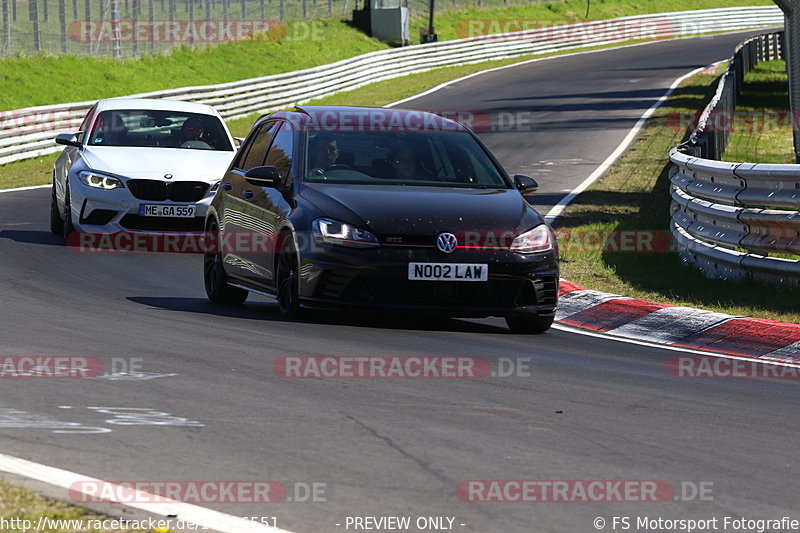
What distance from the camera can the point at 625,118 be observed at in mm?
34281

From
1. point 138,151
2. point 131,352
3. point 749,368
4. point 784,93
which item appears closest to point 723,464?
point 749,368

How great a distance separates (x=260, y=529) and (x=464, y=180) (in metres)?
6.21

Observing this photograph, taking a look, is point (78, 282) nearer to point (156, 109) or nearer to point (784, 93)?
point (156, 109)

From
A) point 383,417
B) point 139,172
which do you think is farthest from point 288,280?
point 139,172

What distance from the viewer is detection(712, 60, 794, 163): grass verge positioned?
2470 centimetres

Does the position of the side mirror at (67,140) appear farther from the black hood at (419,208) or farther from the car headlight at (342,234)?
the car headlight at (342,234)

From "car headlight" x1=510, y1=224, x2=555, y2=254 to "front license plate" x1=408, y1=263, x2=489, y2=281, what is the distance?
301mm

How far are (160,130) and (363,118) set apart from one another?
5.79 m

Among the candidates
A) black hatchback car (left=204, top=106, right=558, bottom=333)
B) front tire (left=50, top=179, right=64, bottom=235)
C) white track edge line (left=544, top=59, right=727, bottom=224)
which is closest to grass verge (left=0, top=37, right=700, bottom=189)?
white track edge line (left=544, top=59, right=727, bottom=224)

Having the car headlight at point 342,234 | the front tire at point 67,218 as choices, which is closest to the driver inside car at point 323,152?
the car headlight at point 342,234

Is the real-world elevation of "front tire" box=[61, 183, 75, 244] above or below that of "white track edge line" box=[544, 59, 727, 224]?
above

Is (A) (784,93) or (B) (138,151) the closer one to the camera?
(B) (138,151)

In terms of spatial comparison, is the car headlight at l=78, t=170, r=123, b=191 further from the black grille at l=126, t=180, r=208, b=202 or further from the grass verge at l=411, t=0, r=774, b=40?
the grass verge at l=411, t=0, r=774, b=40

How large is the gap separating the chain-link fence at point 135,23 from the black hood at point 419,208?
93.0ft
